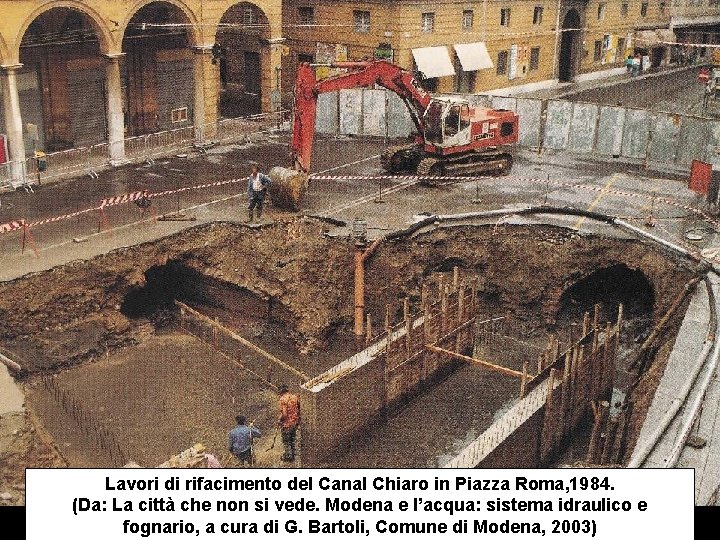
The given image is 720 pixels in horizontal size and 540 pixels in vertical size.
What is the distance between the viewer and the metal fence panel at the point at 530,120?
34.1m

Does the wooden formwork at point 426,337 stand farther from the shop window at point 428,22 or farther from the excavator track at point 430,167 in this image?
the shop window at point 428,22

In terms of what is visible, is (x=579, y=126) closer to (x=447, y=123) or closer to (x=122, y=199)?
(x=447, y=123)

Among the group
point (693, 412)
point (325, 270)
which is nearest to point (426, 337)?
point (325, 270)

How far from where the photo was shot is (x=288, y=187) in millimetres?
24719

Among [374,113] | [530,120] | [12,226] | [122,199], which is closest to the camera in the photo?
[12,226]

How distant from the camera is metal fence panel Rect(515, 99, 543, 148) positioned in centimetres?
3406

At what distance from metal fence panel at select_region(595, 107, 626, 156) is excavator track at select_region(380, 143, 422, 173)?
834 cm

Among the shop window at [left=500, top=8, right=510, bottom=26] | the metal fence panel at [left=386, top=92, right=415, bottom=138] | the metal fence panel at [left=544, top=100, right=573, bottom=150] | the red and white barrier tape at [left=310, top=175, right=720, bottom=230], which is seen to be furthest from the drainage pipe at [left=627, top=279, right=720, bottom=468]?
the shop window at [left=500, top=8, right=510, bottom=26]

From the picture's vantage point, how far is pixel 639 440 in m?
13.0

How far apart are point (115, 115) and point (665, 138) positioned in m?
20.8

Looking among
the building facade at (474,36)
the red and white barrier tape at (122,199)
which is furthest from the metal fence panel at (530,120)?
the red and white barrier tape at (122,199)

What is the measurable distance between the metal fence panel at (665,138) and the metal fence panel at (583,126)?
2.54m
